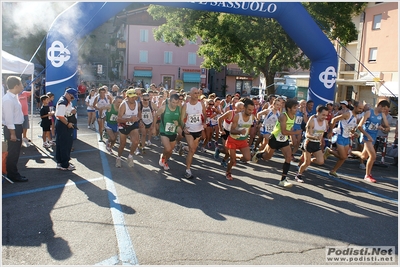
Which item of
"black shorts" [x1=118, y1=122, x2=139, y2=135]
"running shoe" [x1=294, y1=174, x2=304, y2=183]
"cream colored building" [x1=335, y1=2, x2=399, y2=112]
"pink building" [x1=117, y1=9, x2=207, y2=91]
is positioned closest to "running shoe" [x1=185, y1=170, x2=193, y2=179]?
"black shorts" [x1=118, y1=122, x2=139, y2=135]

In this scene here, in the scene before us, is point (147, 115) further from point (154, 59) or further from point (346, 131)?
point (154, 59)

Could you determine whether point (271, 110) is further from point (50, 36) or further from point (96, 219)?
point (50, 36)

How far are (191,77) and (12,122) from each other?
4022 centimetres

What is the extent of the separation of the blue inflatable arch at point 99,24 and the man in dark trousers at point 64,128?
262 centimetres

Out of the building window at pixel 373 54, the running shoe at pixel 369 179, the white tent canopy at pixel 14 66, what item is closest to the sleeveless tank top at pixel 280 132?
the running shoe at pixel 369 179

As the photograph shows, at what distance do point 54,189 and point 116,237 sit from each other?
7.44 ft

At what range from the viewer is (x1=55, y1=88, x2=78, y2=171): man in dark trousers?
6.66 metres

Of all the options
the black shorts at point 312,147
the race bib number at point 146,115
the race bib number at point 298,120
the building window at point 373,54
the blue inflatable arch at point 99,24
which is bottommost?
the black shorts at point 312,147

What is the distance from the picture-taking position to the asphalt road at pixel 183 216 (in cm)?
361

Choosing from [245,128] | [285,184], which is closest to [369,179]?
[285,184]

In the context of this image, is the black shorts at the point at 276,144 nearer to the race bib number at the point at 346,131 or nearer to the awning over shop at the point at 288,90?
the race bib number at the point at 346,131

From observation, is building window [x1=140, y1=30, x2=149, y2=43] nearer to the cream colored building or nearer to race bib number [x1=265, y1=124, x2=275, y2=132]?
the cream colored building

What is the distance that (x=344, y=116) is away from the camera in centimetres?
718

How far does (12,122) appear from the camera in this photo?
570 centimetres
